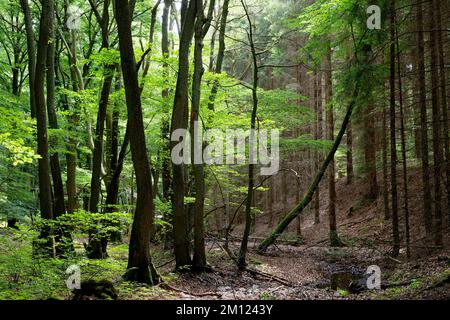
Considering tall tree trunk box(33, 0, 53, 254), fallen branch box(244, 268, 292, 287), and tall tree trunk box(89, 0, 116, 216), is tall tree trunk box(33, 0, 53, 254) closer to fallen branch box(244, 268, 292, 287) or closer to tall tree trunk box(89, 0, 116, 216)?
tall tree trunk box(89, 0, 116, 216)

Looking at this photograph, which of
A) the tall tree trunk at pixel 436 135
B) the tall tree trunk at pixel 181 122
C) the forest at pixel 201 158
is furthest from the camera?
the tall tree trunk at pixel 436 135

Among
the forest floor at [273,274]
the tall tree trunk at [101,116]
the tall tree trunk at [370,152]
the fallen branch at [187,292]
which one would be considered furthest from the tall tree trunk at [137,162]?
the tall tree trunk at [370,152]

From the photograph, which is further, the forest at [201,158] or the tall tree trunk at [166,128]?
the tall tree trunk at [166,128]

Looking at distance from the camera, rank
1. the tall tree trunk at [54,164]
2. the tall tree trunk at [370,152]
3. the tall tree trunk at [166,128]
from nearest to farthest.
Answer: the tall tree trunk at [54,164]
the tall tree trunk at [166,128]
the tall tree trunk at [370,152]

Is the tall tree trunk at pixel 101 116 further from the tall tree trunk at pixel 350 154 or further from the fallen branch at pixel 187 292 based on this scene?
the tall tree trunk at pixel 350 154

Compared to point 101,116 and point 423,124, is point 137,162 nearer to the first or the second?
point 101,116

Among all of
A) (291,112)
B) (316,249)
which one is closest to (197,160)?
(291,112)

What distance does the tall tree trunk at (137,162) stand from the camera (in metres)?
7.78

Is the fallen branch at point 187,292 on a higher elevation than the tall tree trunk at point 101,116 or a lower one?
lower

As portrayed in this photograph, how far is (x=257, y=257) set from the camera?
13.4 meters

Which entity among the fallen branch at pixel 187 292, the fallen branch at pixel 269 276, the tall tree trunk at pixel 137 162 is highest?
the tall tree trunk at pixel 137 162

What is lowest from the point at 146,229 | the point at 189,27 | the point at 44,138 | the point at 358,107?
the point at 146,229
